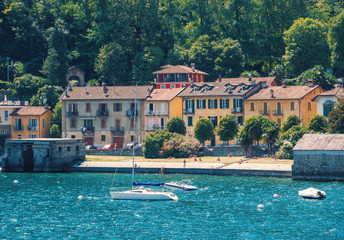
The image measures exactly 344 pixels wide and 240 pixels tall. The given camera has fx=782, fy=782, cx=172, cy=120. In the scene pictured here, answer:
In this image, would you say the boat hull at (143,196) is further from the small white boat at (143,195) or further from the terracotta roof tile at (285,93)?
the terracotta roof tile at (285,93)

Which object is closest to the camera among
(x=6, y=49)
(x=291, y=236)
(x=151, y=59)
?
(x=291, y=236)

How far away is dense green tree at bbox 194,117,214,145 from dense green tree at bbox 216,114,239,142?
7.97ft

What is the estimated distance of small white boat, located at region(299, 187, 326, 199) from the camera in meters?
79.9

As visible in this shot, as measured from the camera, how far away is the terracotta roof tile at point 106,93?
126875mm

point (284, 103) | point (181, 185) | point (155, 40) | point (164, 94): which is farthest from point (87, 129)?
point (181, 185)

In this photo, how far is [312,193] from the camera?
8025 centimetres

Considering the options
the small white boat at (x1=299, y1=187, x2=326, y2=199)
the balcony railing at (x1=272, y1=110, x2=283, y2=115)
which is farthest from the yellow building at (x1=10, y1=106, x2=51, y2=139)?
the small white boat at (x1=299, y1=187, x2=326, y2=199)

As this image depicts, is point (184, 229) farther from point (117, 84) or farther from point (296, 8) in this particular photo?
point (296, 8)

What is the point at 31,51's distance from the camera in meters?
155

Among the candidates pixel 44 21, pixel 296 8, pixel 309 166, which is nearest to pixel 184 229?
pixel 309 166

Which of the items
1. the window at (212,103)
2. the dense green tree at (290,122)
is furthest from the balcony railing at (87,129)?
the dense green tree at (290,122)

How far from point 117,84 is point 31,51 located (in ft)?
71.2

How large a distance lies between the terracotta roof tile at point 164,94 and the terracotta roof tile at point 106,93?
1.16 metres

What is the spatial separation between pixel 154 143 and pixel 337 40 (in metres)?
39.8
